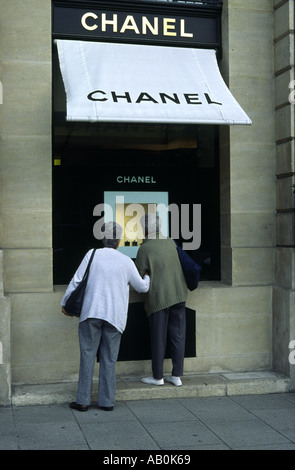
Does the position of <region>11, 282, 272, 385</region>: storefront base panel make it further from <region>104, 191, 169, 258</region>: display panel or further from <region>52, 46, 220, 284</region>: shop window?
<region>104, 191, 169, 258</region>: display panel

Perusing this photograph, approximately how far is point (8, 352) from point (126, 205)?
2.49 meters

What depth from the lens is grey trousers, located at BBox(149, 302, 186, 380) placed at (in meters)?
7.41

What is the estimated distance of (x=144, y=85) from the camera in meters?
7.47

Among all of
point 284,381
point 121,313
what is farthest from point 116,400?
point 284,381

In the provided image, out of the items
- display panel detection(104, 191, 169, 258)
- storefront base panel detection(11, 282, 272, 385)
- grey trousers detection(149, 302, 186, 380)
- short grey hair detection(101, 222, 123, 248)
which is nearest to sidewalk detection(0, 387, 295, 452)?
grey trousers detection(149, 302, 186, 380)

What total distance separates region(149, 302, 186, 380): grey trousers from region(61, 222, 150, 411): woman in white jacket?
29.6 inches

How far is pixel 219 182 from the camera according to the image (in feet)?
28.2

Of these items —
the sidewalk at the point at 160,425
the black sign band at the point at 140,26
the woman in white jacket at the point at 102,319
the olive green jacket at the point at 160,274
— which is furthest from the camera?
the black sign band at the point at 140,26

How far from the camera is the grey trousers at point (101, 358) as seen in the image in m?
6.70

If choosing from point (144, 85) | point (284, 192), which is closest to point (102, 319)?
point (144, 85)

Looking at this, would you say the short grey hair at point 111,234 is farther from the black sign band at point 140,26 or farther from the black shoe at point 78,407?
the black sign band at point 140,26

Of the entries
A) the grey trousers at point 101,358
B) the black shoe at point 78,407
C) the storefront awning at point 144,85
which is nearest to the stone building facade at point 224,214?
the storefront awning at point 144,85

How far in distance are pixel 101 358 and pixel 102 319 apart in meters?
0.46

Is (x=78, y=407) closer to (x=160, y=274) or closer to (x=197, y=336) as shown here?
(x=160, y=274)
